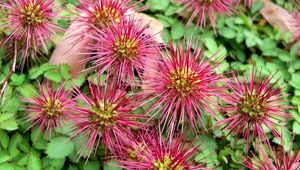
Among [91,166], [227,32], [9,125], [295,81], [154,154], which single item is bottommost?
[91,166]

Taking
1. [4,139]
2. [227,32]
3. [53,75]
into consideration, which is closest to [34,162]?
[4,139]

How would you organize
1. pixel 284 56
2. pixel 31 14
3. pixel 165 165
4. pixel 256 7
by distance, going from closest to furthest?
pixel 165 165
pixel 31 14
pixel 284 56
pixel 256 7

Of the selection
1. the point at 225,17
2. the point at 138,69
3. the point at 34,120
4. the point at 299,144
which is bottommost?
the point at 299,144

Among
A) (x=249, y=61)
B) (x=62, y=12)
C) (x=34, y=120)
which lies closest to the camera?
(x=34, y=120)

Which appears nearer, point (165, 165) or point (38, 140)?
point (165, 165)

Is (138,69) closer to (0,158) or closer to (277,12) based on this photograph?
(0,158)

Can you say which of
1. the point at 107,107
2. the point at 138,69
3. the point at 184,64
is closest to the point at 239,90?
the point at 184,64

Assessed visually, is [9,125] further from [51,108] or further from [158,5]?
[158,5]

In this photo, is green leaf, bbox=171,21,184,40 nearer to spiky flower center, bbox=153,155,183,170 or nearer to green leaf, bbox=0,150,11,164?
spiky flower center, bbox=153,155,183,170
